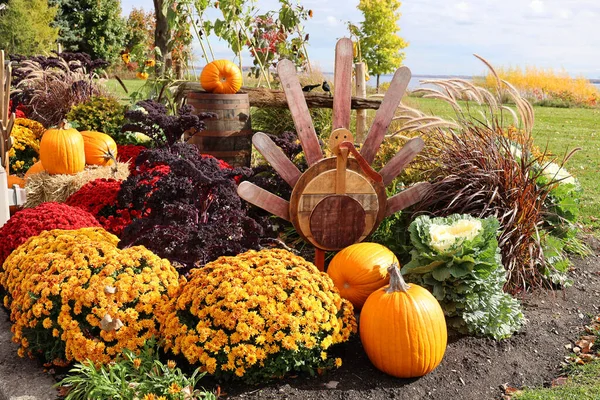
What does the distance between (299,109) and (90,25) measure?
2694 cm

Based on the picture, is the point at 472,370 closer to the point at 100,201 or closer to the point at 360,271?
the point at 360,271

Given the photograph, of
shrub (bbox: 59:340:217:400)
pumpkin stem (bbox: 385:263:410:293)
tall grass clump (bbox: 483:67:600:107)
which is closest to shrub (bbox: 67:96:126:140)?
shrub (bbox: 59:340:217:400)

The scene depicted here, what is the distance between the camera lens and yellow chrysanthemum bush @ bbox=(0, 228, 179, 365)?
113 inches

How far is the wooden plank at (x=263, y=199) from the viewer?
3896 mm

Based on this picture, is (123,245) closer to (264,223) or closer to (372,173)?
(264,223)

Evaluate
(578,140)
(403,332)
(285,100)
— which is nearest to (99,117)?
(285,100)

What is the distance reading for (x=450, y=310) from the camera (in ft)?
11.4

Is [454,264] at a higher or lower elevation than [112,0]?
lower

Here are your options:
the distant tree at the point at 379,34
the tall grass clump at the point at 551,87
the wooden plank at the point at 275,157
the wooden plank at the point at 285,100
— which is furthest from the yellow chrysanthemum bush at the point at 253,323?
the distant tree at the point at 379,34

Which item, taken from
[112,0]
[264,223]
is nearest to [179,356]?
[264,223]

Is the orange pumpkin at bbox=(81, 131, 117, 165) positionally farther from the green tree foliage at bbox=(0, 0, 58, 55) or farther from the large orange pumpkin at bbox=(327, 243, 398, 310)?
the green tree foliage at bbox=(0, 0, 58, 55)

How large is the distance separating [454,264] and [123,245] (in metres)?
1.93

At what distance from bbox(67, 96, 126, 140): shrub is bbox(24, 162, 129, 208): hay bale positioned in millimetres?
1626

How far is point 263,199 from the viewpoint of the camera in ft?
13.0
